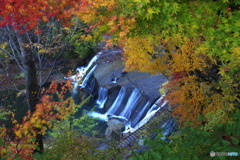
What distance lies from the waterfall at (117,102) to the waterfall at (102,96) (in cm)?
138

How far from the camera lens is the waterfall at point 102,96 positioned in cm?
1665

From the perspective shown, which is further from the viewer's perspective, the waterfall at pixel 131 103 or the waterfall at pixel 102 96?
the waterfall at pixel 102 96

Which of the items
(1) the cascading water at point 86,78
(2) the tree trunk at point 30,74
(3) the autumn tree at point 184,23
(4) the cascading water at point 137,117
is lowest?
(1) the cascading water at point 86,78

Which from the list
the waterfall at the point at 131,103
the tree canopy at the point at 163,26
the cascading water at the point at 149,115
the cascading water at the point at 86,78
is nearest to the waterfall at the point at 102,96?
the waterfall at the point at 131,103

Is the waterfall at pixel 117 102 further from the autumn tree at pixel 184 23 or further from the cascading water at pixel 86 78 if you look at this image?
the autumn tree at pixel 184 23

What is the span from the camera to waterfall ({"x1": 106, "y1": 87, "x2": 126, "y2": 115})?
1512 centimetres

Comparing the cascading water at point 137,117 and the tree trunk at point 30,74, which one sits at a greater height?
the tree trunk at point 30,74

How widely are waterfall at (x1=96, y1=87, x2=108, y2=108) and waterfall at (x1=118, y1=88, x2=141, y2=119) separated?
2.53 meters

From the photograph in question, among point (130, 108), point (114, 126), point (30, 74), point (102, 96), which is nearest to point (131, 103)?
point (130, 108)

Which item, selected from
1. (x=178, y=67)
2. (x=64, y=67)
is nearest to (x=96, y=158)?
(x=178, y=67)

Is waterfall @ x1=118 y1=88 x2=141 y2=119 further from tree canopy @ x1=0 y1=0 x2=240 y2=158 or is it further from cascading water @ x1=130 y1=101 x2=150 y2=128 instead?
tree canopy @ x1=0 y1=0 x2=240 y2=158

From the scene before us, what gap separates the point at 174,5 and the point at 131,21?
2.99 feet

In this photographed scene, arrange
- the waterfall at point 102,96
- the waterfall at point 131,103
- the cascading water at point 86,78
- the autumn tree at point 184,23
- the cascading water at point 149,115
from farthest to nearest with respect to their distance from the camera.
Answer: the cascading water at point 86,78 → the waterfall at point 102,96 → the waterfall at point 131,103 → the cascading water at point 149,115 → the autumn tree at point 184,23

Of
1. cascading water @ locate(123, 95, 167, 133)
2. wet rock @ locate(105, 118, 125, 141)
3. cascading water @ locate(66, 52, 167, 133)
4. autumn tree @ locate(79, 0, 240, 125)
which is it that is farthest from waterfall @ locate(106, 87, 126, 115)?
autumn tree @ locate(79, 0, 240, 125)
